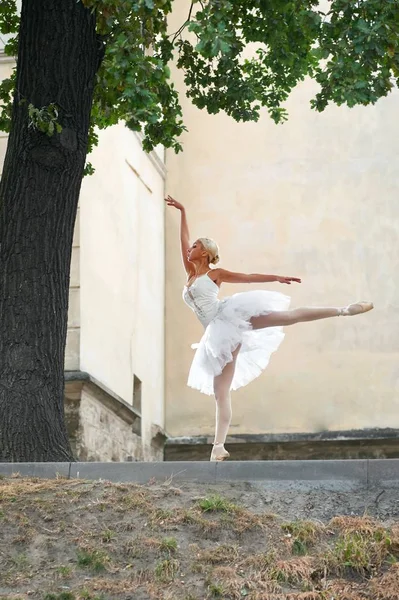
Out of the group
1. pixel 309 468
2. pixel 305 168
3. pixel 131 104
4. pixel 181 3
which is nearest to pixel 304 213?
pixel 305 168

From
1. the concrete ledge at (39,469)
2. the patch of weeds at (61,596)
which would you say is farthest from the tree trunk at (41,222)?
the patch of weeds at (61,596)

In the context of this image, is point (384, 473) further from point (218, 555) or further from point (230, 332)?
point (230, 332)

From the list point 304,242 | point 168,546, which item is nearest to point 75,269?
point 304,242

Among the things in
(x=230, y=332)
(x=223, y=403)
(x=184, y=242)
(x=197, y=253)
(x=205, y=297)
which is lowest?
(x=223, y=403)

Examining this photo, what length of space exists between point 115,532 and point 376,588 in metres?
1.89

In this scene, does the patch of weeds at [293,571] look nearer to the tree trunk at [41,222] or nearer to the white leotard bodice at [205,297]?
the tree trunk at [41,222]

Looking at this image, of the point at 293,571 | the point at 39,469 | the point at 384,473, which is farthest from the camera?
the point at 39,469

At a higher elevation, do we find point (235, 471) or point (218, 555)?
point (235, 471)

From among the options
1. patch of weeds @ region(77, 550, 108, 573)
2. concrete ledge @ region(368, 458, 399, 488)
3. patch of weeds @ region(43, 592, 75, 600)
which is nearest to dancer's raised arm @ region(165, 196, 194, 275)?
concrete ledge @ region(368, 458, 399, 488)

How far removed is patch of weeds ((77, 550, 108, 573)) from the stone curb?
4.22 ft

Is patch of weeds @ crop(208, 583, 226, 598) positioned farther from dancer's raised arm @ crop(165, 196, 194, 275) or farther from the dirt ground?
dancer's raised arm @ crop(165, 196, 194, 275)

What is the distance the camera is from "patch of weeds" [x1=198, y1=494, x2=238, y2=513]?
8586 millimetres

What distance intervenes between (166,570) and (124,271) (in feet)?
41.8

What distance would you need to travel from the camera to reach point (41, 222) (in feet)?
36.5
